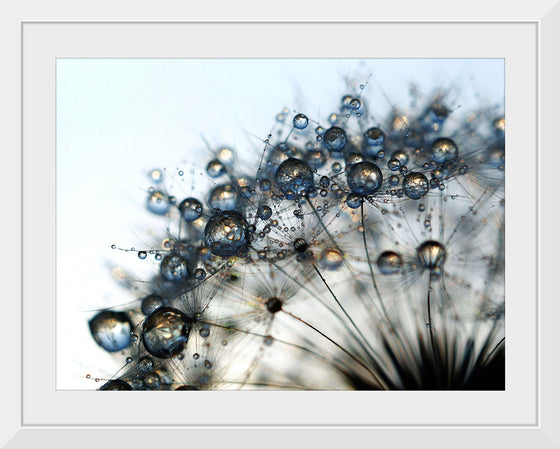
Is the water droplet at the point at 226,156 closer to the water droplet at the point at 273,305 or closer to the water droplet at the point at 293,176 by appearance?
the water droplet at the point at 293,176

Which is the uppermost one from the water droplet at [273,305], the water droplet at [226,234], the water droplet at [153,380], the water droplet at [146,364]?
the water droplet at [226,234]

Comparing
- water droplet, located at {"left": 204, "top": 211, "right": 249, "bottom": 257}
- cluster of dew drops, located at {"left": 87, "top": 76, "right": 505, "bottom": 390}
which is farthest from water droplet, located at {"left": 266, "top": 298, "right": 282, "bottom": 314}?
water droplet, located at {"left": 204, "top": 211, "right": 249, "bottom": 257}

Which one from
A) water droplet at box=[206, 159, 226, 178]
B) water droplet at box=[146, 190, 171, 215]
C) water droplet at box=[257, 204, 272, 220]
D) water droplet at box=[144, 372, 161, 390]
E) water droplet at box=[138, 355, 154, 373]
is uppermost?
water droplet at box=[206, 159, 226, 178]

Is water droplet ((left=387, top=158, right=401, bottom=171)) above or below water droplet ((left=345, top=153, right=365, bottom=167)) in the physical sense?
below

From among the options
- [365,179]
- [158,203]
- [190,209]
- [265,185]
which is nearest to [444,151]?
[365,179]

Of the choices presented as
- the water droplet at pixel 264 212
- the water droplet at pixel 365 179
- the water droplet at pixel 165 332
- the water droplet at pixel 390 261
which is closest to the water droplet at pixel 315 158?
the water droplet at pixel 365 179

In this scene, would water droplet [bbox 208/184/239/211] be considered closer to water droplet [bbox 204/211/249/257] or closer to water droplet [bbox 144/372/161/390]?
water droplet [bbox 204/211/249/257]

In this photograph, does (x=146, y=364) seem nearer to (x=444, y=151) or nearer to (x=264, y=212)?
(x=264, y=212)
